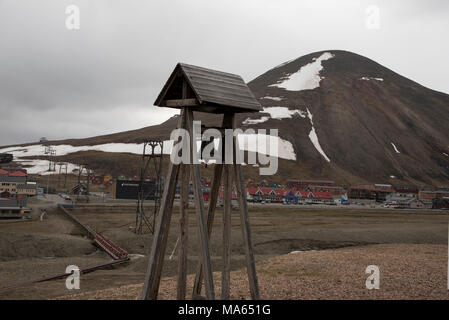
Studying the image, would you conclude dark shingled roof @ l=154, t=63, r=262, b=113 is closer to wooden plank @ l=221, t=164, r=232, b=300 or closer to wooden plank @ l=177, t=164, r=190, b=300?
wooden plank @ l=221, t=164, r=232, b=300

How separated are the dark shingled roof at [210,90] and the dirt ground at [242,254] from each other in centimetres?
653

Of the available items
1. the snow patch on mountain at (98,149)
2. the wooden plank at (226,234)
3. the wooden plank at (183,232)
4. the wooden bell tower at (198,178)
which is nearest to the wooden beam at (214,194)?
the wooden bell tower at (198,178)

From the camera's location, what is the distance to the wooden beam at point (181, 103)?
1095cm

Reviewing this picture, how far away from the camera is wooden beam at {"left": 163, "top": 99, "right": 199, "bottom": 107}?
1095cm

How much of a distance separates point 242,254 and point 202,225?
2590 cm

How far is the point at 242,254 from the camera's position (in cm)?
3566

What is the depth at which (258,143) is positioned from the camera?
14838 cm

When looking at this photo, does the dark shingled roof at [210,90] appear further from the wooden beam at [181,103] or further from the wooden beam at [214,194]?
the wooden beam at [214,194]

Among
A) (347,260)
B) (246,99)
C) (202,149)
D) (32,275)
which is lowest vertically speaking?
(32,275)

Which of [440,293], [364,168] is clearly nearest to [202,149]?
[440,293]

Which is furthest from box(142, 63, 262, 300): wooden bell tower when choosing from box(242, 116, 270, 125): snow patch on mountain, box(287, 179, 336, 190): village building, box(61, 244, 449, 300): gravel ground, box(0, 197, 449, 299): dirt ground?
box(242, 116, 270, 125): snow patch on mountain

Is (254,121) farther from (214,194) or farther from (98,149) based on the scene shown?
(214,194)
